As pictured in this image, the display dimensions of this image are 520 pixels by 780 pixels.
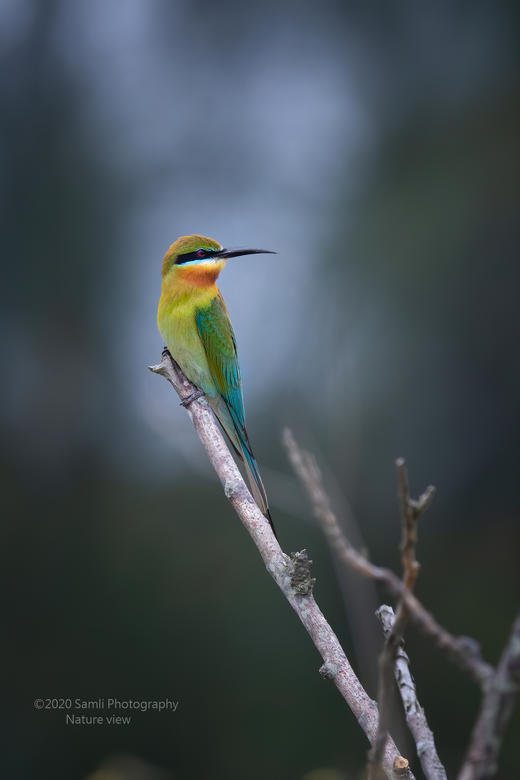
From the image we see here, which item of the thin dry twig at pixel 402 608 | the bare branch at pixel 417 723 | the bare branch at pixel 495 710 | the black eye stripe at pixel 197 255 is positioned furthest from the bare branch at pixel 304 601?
the black eye stripe at pixel 197 255

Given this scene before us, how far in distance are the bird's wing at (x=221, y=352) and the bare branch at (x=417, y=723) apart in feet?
6.50

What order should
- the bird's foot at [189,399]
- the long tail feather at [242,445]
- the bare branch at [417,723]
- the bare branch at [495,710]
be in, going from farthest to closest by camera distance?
the long tail feather at [242,445] → the bird's foot at [189,399] → the bare branch at [417,723] → the bare branch at [495,710]

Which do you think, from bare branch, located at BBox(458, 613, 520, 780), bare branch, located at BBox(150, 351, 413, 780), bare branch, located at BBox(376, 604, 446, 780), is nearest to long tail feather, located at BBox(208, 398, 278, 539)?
bare branch, located at BBox(150, 351, 413, 780)

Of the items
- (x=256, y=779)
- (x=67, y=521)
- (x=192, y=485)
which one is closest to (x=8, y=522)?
(x=67, y=521)

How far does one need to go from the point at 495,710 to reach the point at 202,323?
259 cm

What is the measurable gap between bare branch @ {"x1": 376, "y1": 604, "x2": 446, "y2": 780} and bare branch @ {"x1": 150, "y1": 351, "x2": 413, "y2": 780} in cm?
6

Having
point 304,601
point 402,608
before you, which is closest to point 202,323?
point 304,601

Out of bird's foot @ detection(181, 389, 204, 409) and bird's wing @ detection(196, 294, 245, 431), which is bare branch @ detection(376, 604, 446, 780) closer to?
bird's foot @ detection(181, 389, 204, 409)

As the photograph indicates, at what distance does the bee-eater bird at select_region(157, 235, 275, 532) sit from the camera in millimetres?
3066

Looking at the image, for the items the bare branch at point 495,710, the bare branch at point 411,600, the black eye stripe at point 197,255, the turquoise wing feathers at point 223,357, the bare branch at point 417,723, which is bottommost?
the bare branch at point 417,723

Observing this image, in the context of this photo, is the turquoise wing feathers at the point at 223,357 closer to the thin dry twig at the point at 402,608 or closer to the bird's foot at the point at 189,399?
the bird's foot at the point at 189,399

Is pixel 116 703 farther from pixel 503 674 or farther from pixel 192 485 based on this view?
pixel 503 674

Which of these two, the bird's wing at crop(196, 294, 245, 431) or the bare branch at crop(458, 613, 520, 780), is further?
the bird's wing at crop(196, 294, 245, 431)

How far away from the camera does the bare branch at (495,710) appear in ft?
2.16
